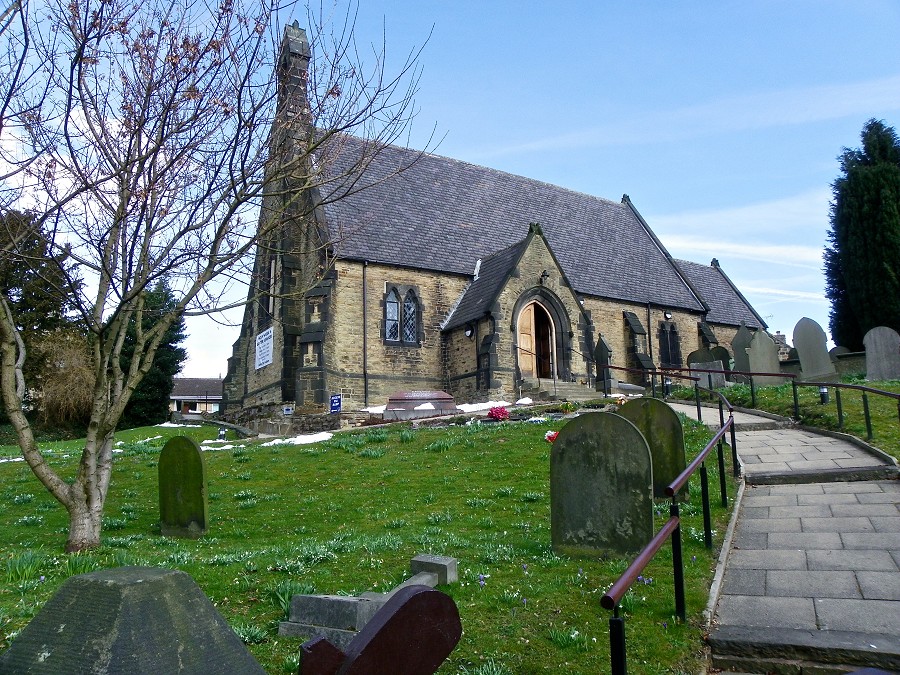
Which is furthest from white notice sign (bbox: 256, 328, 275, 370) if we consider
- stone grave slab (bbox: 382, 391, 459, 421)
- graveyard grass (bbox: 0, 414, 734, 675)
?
graveyard grass (bbox: 0, 414, 734, 675)

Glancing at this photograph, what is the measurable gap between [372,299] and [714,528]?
18.2 metres

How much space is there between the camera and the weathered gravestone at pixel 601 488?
6398mm

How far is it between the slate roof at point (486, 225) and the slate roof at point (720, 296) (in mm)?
4253

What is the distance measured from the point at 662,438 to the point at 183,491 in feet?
20.7

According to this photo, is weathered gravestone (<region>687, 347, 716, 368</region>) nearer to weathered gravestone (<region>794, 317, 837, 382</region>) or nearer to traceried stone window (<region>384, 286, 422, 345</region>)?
weathered gravestone (<region>794, 317, 837, 382</region>)

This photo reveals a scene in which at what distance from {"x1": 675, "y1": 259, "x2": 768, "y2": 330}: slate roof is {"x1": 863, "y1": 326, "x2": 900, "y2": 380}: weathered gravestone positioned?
596 inches

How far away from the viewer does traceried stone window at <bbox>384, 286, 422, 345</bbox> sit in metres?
24.7

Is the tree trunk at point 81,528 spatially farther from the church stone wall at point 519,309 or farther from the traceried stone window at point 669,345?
the traceried stone window at point 669,345

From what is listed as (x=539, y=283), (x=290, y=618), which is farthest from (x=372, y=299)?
(x=290, y=618)

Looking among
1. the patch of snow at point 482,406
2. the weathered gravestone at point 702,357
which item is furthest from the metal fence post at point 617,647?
the weathered gravestone at point 702,357

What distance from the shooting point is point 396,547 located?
276 inches

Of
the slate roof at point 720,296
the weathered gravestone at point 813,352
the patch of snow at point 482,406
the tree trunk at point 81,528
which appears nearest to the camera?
the tree trunk at point 81,528

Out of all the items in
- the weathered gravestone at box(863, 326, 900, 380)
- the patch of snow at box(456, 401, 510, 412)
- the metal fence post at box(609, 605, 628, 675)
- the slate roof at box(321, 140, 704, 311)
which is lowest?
the metal fence post at box(609, 605, 628, 675)

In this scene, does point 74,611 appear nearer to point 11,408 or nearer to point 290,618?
point 290,618
